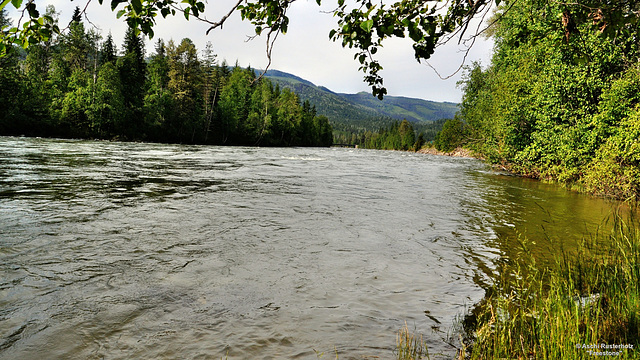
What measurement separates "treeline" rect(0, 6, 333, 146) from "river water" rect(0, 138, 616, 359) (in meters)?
36.4

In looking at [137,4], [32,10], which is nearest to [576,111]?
[137,4]

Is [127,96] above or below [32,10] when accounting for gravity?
above


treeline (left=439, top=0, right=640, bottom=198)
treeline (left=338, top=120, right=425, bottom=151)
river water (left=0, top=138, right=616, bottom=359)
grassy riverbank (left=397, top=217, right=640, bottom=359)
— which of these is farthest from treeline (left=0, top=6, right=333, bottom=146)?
treeline (left=338, top=120, right=425, bottom=151)

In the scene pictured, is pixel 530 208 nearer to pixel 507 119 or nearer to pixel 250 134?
pixel 507 119

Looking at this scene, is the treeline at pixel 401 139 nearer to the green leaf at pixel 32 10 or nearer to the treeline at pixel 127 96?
the treeline at pixel 127 96

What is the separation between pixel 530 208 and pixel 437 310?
9.22m

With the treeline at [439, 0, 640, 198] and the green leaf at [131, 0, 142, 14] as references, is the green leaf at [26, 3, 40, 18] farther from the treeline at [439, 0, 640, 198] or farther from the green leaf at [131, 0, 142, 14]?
the treeline at [439, 0, 640, 198]

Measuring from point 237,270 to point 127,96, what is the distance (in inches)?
2294

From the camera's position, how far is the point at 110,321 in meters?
3.77

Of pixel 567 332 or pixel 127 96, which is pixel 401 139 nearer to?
pixel 127 96

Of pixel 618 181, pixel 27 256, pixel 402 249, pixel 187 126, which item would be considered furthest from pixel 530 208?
pixel 187 126

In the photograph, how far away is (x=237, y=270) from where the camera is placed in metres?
5.40

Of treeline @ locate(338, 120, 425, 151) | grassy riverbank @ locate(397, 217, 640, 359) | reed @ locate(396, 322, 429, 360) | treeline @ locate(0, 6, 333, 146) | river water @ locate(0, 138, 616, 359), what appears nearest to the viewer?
grassy riverbank @ locate(397, 217, 640, 359)

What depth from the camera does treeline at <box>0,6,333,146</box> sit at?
44188mm
